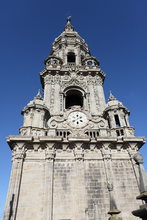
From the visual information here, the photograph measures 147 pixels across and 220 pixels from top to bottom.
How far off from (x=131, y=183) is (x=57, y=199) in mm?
6886

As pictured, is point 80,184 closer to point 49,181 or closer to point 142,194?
point 49,181

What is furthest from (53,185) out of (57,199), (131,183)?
(131,183)

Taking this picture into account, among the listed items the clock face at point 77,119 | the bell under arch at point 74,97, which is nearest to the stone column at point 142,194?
the clock face at point 77,119

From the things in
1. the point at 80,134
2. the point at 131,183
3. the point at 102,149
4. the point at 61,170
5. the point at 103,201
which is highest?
the point at 80,134

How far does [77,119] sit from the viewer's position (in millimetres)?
21812

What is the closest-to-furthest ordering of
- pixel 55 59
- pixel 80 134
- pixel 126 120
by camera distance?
pixel 80 134, pixel 126 120, pixel 55 59

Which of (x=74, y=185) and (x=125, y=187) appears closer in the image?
(x=74, y=185)

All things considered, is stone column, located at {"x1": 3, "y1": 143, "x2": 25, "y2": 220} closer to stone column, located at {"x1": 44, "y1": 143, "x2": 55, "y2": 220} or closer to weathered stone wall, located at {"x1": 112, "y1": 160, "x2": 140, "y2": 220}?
stone column, located at {"x1": 44, "y1": 143, "x2": 55, "y2": 220}

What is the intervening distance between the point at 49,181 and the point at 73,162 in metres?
2.95

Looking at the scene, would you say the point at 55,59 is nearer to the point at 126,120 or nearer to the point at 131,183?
the point at 126,120

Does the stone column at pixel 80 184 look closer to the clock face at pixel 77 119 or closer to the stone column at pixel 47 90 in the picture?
the clock face at pixel 77 119

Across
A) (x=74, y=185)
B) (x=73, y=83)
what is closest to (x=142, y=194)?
(x=74, y=185)

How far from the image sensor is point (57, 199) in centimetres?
1515

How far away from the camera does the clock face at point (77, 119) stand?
2125cm
